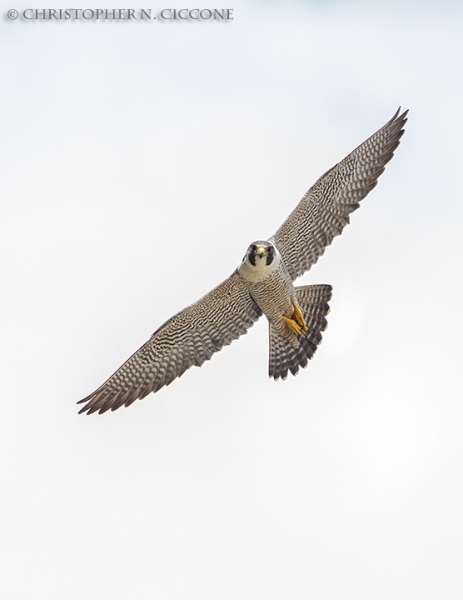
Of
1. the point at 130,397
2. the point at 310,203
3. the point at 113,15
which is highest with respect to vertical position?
the point at 113,15

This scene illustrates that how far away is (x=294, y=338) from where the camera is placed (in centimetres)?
2245

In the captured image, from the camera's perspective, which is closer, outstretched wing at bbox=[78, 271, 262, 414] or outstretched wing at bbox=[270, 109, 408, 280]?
outstretched wing at bbox=[270, 109, 408, 280]

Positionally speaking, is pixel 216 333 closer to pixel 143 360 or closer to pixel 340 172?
pixel 143 360

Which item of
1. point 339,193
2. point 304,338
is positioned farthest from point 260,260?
point 304,338

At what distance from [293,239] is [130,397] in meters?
3.03

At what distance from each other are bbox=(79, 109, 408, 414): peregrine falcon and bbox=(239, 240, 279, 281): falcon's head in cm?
2

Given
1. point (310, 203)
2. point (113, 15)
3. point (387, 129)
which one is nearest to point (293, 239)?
point (310, 203)

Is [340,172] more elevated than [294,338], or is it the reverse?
[340,172]

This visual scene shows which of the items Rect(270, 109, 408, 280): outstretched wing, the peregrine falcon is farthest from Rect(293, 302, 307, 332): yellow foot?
Rect(270, 109, 408, 280): outstretched wing

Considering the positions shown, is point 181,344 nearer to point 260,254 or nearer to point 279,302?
point 279,302

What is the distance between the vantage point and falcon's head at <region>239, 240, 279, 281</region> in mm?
21125

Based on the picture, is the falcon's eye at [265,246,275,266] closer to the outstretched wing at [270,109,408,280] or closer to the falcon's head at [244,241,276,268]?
the falcon's head at [244,241,276,268]

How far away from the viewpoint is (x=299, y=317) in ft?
72.5

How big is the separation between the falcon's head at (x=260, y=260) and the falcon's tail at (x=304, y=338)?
38.6 inches
